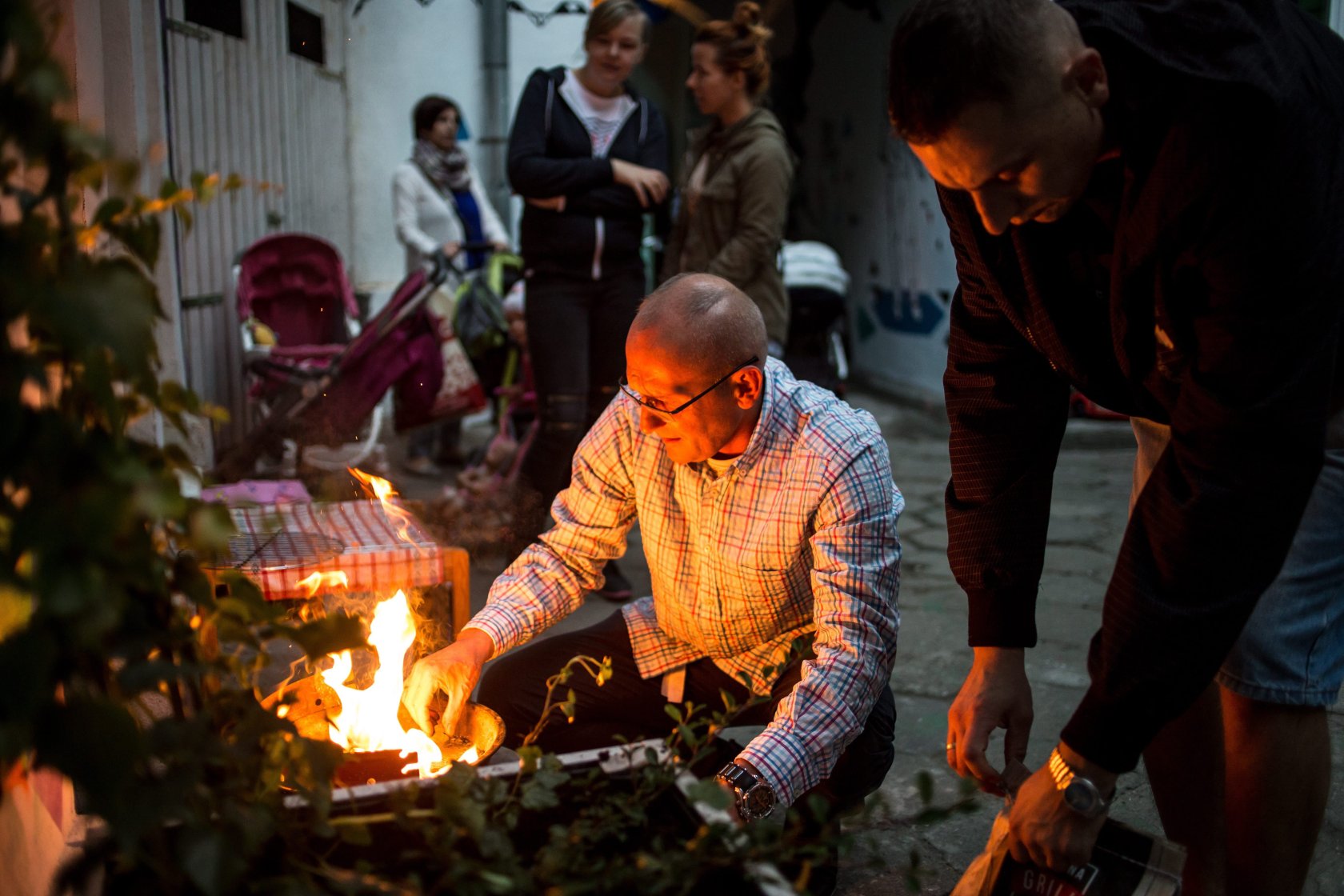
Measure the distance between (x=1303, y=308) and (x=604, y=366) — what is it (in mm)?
3392

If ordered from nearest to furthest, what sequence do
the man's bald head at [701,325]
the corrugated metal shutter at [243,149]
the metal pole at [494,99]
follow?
the man's bald head at [701,325]
the corrugated metal shutter at [243,149]
the metal pole at [494,99]

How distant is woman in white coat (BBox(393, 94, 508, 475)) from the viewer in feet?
24.4

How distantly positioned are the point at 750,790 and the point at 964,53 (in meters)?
1.20

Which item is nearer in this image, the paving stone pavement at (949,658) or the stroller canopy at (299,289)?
the paving stone pavement at (949,658)

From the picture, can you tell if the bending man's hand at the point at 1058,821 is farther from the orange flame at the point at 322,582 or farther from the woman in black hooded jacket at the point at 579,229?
the woman in black hooded jacket at the point at 579,229

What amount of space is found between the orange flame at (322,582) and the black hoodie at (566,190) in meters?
2.19

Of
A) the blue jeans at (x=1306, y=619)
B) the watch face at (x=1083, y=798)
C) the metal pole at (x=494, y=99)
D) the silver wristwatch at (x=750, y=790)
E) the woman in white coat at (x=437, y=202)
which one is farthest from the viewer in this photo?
the metal pole at (x=494, y=99)

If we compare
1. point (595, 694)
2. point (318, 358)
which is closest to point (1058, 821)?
point (595, 694)

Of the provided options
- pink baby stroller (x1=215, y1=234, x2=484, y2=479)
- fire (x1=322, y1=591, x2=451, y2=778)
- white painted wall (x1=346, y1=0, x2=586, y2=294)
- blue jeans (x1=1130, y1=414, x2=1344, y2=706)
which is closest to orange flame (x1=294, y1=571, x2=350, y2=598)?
fire (x1=322, y1=591, x2=451, y2=778)

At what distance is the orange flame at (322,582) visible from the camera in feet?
8.39

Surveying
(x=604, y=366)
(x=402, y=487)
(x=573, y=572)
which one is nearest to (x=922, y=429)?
(x=402, y=487)

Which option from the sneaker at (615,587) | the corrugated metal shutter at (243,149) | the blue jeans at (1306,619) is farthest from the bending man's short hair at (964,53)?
the corrugated metal shutter at (243,149)

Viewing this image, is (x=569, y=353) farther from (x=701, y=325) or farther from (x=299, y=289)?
(x=299, y=289)

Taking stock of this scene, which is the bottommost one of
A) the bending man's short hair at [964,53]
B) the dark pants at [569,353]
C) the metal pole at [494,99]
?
the dark pants at [569,353]
